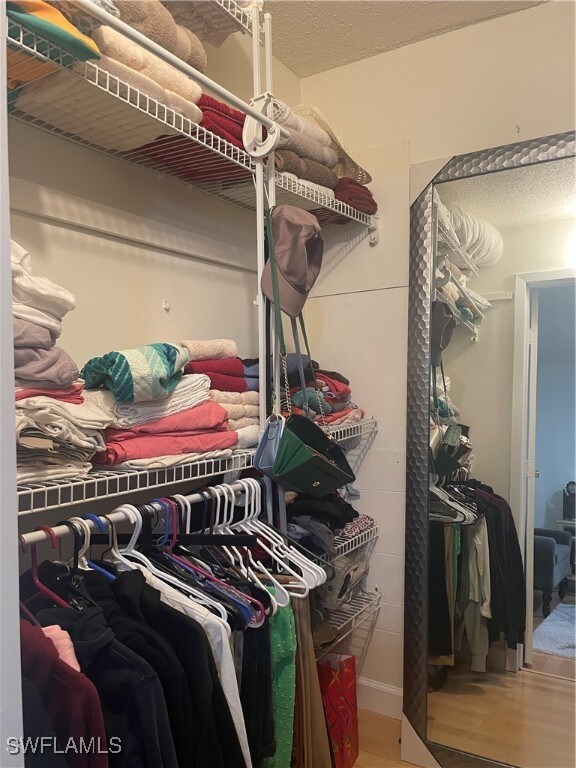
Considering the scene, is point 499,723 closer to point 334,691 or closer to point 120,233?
point 334,691

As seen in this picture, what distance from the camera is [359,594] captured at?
2016 mm

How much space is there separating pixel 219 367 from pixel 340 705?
3.62 feet

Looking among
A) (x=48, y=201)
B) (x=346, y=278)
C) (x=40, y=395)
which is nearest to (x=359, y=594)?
(x=346, y=278)

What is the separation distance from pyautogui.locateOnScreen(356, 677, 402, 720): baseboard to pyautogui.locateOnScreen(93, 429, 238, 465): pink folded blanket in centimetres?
121

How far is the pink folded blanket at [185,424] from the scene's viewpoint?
3.84 feet

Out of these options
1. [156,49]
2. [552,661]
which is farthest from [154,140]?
[552,661]

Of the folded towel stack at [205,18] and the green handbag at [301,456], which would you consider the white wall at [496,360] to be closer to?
the green handbag at [301,456]

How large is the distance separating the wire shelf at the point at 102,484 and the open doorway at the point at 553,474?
93 centimetres

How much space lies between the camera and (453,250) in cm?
183

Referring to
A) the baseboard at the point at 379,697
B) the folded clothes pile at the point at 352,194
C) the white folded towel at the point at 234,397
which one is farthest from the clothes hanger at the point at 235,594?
the folded clothes pile at the point at 352,194

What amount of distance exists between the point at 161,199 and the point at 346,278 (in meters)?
0.81

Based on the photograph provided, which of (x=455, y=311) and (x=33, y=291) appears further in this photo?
(x=455, y=311)

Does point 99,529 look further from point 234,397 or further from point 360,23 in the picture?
point 360,23

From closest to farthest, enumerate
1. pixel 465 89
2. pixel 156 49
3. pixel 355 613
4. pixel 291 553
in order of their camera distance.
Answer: pixel 156 49 → pixel 291 553 → pixel 355 613 → pixel 465 89
